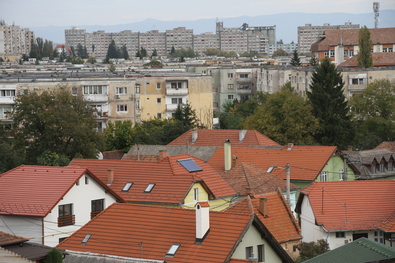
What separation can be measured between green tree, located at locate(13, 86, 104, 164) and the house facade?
19.2 metres

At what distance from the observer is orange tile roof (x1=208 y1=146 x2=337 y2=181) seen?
4881cm

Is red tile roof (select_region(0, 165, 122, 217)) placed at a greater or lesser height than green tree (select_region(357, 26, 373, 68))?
lesser

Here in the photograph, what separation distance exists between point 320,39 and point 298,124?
67.9 m

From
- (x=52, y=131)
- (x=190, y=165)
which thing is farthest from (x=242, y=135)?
(x=190, y=165)

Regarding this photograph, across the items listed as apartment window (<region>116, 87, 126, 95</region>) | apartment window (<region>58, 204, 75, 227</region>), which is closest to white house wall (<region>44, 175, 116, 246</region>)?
apartment window (<region>58, 204, 75, 227</region>)

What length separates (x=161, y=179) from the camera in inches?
1544

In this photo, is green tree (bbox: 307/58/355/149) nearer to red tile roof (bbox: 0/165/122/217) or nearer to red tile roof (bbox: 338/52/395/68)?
red tile roof (bbox: 338/52/395/68)

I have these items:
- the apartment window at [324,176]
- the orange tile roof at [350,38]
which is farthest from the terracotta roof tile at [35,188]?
the orange tile roof at [350,38]

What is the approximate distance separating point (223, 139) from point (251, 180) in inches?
611

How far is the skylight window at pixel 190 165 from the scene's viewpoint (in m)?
40.3

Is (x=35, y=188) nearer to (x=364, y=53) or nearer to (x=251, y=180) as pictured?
(x=251, y=180)

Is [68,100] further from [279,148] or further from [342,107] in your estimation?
[342,107]

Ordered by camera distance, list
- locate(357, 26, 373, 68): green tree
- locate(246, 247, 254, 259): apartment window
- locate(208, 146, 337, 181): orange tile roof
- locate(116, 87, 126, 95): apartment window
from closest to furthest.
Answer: locate(246, 247, 254, 259): apartment window, locate(208, 146, 337, 181): orange tile roof, locate(116, 87, 126, 95): apartment window, locate(357, 26, 373, 68): green tree

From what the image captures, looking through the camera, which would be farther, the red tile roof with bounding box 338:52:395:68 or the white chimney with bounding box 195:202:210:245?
the red tile roof with bounding box 338:52:395:68
